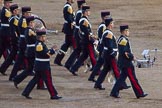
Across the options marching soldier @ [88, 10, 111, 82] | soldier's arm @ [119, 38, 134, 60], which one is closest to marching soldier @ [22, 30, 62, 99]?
soldier's arm @ [119, 38, 134, 60]

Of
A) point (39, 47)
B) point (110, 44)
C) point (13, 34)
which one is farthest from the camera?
point (13, 34)

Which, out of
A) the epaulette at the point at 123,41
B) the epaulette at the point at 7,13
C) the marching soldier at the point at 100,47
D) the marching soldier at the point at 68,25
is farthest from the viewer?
the marching soldier at the point at 68,25

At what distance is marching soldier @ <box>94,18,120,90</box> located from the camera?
2062cm

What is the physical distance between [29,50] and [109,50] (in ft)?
6.45

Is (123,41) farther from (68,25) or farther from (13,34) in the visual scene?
(68,25)

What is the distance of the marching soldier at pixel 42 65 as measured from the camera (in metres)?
19.7

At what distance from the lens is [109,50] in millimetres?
20719

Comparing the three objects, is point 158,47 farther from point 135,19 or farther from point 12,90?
point 12,90

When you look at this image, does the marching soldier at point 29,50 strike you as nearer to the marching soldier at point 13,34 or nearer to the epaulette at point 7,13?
the marching soldier at point 13,34

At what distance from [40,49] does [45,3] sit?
20.2 meters

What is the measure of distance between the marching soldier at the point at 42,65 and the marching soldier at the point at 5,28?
322 cm

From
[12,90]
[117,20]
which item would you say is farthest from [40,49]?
[117,20]

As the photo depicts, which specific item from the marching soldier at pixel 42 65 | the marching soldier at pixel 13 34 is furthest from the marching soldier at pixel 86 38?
the marching soldier at pixel 42 65

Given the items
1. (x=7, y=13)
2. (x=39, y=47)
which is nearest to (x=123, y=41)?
(x=39, y=47)
